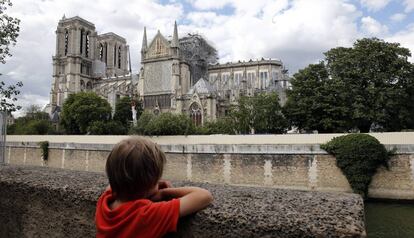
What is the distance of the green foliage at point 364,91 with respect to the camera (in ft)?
85.7

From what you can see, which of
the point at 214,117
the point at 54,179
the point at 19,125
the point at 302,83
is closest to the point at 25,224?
the point at 54,179

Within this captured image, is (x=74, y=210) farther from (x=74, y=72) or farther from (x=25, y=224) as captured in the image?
(x=74, y=72)

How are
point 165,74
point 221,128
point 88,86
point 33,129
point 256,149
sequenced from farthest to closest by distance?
point 88,86 → point 165,74 → point 33,129 → point 221,128 → point 256,149

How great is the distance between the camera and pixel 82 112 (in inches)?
1929

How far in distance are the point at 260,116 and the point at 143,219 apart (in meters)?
35.1

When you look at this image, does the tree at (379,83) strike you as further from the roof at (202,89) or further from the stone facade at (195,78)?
the roof at (202,89)

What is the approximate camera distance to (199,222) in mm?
2201

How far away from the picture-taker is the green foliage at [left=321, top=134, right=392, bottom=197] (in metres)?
18.8

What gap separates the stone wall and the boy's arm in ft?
62.6

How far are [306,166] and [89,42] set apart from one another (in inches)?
3127

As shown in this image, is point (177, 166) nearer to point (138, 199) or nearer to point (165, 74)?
point (138, 199)

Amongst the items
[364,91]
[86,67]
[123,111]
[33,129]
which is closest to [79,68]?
[86,67]

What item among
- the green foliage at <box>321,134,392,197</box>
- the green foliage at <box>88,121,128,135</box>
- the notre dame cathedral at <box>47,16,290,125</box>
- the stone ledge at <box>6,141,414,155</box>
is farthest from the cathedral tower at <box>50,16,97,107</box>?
the green foliage at <box>321,134,392,197</box>

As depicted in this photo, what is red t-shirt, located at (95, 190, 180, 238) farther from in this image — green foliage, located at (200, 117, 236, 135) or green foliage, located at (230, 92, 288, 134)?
green foliage, located at (200, 117, 236, 135)
